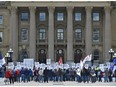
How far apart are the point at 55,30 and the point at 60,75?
3730 cm

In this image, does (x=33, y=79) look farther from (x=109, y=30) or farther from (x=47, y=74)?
(x=109, y=30)

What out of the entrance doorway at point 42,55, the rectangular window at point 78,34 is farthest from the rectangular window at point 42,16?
the rectangular window at point 78,34

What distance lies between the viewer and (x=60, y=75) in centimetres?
4541

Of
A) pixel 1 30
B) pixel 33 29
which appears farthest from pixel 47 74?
pixel 1 30

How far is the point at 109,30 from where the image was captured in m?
79.3

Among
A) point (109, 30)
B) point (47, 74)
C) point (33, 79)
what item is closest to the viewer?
point (47, 74)

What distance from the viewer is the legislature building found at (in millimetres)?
79438

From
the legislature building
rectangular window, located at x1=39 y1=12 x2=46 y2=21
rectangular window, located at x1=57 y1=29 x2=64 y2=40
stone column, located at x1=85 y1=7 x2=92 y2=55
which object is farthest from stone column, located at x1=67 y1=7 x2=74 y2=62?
rectangular window, located at x1=39 y1=12 x2=46 y2=21

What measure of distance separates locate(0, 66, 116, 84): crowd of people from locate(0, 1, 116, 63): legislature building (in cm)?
3228

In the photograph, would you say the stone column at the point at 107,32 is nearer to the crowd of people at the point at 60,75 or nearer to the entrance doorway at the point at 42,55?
the entrance doorway at the point at 42,55

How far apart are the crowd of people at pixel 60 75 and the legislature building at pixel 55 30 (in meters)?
32.3

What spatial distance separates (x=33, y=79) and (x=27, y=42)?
33.6 metres

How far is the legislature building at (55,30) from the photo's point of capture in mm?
79438

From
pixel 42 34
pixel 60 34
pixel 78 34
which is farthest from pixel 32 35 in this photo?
pixel 78 34
